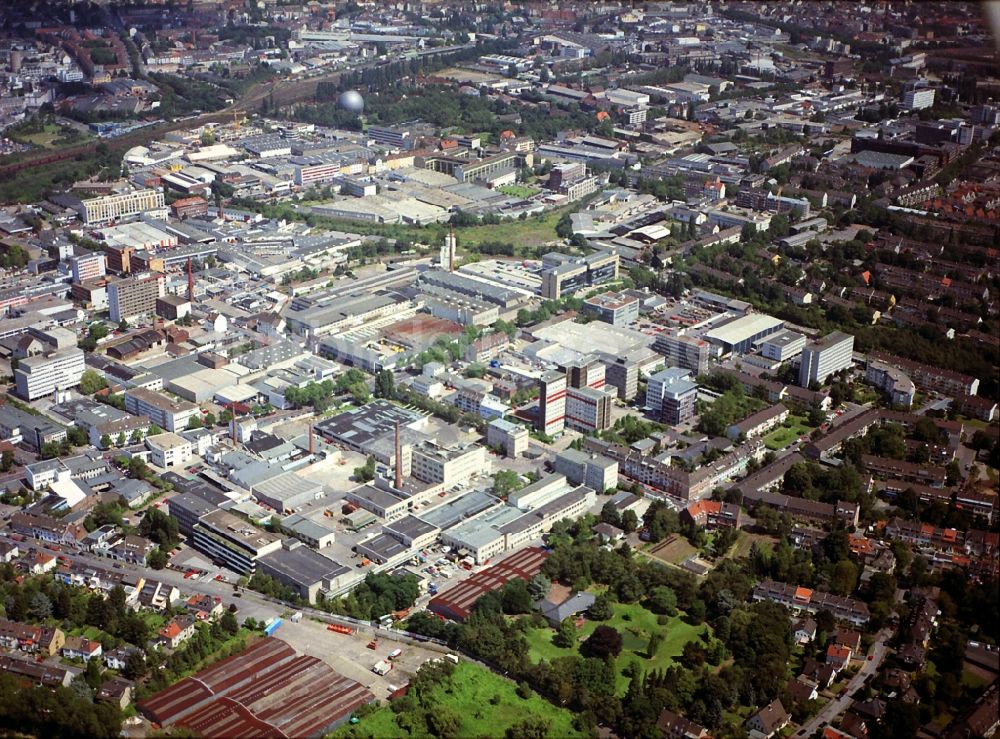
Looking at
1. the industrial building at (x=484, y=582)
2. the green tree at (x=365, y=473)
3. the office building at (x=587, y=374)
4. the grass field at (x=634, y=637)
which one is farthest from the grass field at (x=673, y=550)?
the green tree at (x=365, y=473)

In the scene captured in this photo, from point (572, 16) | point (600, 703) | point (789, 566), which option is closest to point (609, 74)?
point (572, 16)

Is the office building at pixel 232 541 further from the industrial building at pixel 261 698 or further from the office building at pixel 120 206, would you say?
the office building at pixel 120 206

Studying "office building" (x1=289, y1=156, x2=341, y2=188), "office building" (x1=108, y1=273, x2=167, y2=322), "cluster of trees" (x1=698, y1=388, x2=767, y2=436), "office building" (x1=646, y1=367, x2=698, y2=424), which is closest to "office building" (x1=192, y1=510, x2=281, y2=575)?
→ "office building" (x1=646, y1=367, x2=698, y2=424)

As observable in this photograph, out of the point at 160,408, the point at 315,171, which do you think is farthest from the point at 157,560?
the point at 315,171

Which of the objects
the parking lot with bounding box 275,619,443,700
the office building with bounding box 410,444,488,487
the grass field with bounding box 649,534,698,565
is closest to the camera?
the parking lot with bounding box 275,619,443,700

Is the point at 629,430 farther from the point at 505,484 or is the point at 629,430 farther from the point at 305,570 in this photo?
the point at 305,570

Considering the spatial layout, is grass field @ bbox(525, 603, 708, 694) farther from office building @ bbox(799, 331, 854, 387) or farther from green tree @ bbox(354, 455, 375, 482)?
office building @ bbox(799, 331, 854, 387)
